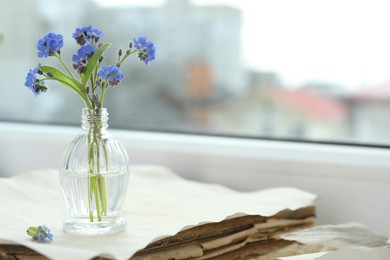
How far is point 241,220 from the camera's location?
906 mm

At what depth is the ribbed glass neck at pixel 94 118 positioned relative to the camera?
2.83ft

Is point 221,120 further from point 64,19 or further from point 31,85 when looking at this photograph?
point 31,85

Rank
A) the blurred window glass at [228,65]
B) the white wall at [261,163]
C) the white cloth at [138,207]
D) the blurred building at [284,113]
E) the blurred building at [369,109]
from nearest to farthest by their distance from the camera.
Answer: the white cloth at [138,207]
the white wall at [261,163]
the blurred window glass at [228,65]
the blurred building at [284,113]
the blurred building at [369,109]

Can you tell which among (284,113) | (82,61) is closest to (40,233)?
(82,61)

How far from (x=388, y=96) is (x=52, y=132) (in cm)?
278

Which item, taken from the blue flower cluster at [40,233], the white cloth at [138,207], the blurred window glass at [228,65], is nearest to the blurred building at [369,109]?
the blurred window glass at [228,65]

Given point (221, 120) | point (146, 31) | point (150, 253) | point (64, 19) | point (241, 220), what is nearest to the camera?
point (150, 253)

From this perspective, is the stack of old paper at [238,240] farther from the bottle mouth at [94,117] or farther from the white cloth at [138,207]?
the bottle mouth at [94,117]

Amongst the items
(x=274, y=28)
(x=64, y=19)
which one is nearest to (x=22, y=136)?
(x=64, y=19)

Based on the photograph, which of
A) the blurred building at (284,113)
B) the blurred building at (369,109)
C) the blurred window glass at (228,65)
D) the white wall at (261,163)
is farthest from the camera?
the blurred building at (369,109)

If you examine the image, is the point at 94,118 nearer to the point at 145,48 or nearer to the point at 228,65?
the point at 145,48

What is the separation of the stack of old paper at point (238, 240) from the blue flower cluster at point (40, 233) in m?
0.11

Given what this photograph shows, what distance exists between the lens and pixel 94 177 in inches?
33.8

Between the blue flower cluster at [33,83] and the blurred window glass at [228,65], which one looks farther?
the blurred window glass at [228,65]
